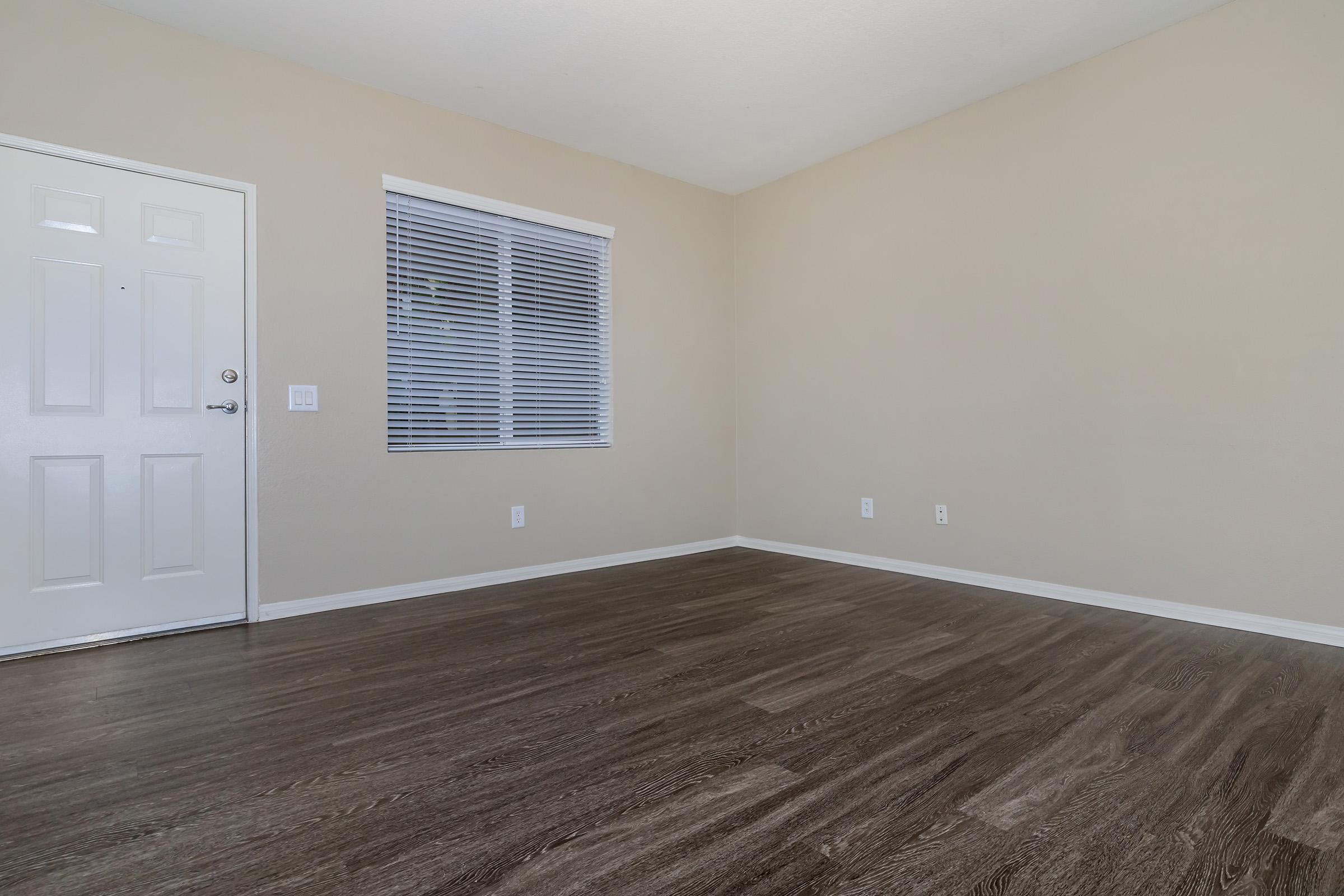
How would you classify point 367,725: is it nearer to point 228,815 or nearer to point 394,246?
point 228,815

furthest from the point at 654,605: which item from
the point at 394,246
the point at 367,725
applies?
the point at 394,246

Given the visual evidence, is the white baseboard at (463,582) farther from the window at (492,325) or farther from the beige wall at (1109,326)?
the beige wall at (1109,326)

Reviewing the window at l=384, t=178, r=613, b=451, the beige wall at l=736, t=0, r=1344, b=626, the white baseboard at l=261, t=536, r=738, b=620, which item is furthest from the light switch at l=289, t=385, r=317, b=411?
the beige wall at l=736, t=0, r=1344, b=626

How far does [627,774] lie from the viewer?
1.61 metres

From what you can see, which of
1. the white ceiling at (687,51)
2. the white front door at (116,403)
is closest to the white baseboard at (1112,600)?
the white ceiling at (687,51)

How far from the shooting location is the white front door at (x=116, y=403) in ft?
8.61

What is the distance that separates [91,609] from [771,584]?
3.10 m

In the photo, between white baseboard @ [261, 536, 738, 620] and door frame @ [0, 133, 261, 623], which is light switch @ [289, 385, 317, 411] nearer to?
door frame @ [0, 133, 261, 623]

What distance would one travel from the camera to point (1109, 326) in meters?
3.18

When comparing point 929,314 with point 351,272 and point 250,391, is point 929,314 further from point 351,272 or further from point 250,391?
point 250,391

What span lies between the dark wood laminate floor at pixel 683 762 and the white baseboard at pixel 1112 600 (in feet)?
0.34

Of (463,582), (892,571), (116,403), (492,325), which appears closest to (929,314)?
(892,571)

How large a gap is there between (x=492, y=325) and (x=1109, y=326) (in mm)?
3213

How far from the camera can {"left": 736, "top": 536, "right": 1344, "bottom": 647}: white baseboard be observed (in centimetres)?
267
